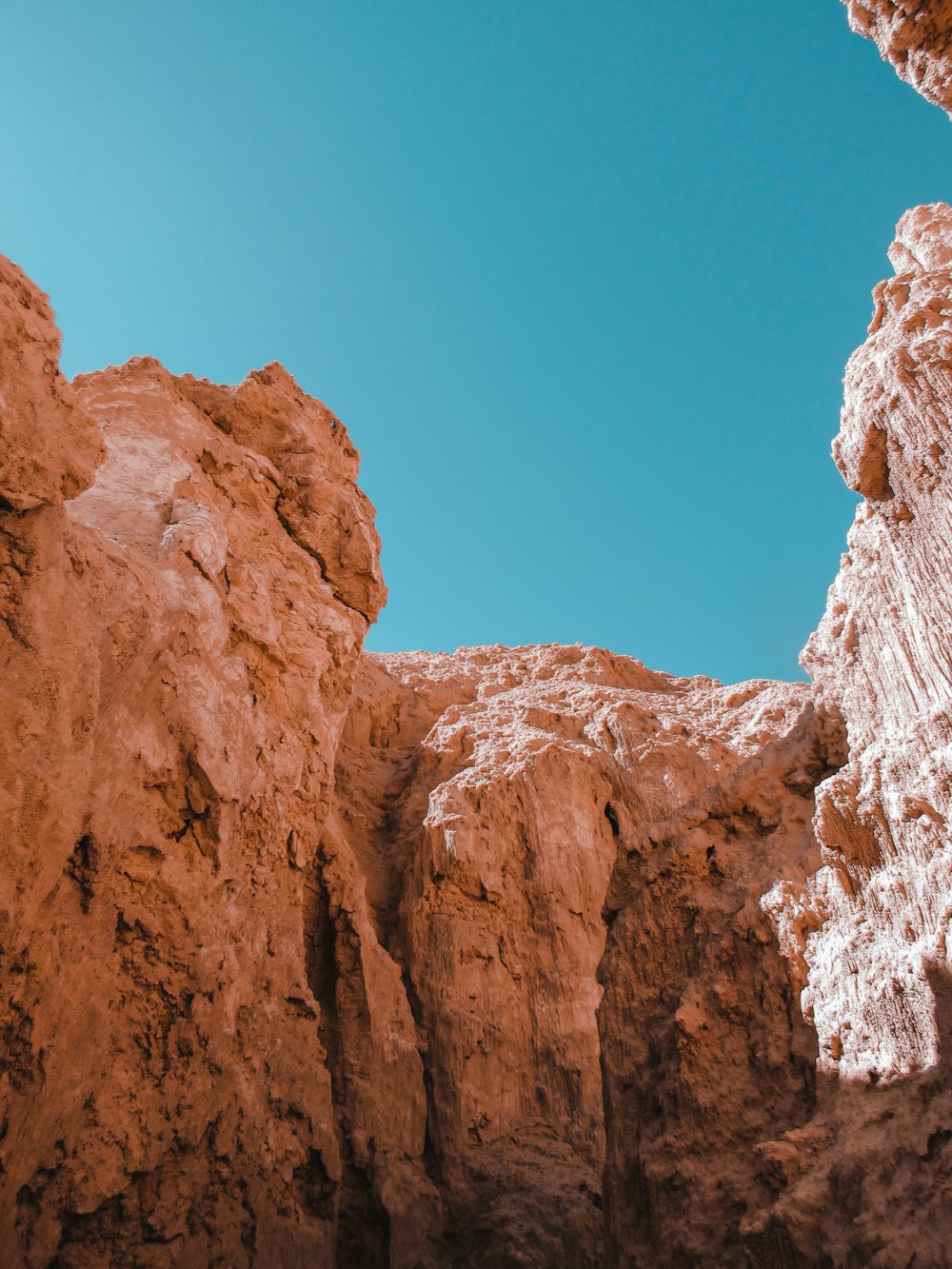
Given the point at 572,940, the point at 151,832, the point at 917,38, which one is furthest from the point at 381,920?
the point at 917,38

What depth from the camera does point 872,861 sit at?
23.2ft

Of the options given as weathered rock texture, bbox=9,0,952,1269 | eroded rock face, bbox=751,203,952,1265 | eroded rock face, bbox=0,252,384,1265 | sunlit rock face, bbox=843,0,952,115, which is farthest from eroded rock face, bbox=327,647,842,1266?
sunlit rock face, bbox=843,0,952,115

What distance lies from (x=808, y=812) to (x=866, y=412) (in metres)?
4.38

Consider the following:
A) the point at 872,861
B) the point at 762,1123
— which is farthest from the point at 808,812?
the point at 762,1123

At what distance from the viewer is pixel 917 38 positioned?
655cm

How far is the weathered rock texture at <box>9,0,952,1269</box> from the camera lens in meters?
6.79

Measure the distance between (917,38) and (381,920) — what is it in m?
18.4

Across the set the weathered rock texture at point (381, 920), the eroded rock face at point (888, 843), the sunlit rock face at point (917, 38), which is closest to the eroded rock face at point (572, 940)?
the weathered rock texture at point (381, 920)

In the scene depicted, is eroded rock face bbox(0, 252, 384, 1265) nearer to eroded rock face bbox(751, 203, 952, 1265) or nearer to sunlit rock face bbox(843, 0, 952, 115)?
eroded rock face bbox(751, 203, 952, 1265)

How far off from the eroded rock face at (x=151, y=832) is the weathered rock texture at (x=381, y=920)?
49 mm

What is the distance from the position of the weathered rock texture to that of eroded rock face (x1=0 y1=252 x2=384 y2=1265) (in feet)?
0.16

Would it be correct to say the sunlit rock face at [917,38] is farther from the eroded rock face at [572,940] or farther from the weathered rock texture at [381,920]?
the eroded rock face at [572,940]

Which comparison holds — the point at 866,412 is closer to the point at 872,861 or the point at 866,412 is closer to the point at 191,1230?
the point at 872,861

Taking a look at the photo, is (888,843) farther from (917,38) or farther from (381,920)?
(381,920)
